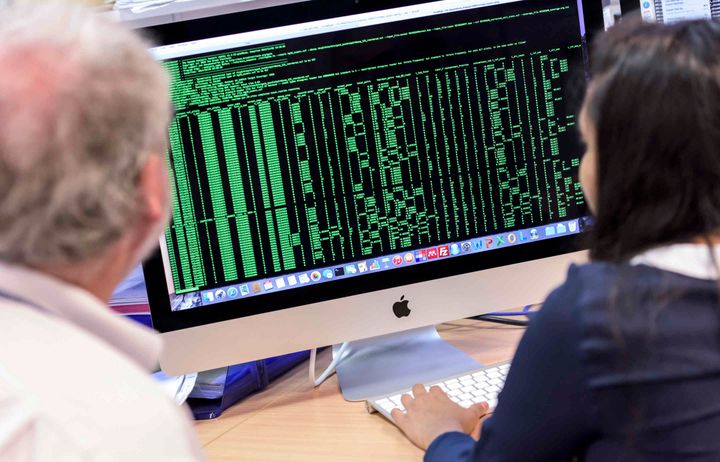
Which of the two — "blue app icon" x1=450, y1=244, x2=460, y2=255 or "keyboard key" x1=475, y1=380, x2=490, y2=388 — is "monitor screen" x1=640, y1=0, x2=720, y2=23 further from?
"keyboard key" x1=475, y1=380, x2=490, y2=388

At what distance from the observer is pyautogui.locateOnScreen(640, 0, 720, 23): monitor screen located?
1.55 metres

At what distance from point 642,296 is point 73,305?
1.63 feet

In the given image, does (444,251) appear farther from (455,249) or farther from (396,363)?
(396,363)

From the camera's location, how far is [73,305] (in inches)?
28.5

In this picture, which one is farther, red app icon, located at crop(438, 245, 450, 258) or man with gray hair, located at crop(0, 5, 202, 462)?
red app icon, located at crop(438, 245, 450, 258)

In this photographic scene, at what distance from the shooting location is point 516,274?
4.66 feet

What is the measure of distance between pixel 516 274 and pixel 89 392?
0.89 m

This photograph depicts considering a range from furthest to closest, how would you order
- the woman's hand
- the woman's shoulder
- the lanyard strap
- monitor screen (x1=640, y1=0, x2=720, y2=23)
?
monitor screen (x1=640, y1=0, x2=720, y2=23), the woman's hand, the woman's shoulder, the lanyard strap

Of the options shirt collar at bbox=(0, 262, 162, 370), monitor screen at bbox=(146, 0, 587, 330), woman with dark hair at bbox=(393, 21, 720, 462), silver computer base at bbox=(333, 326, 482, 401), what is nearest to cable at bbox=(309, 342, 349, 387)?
silver computer base at bbox=(333, 326, 482, 401)

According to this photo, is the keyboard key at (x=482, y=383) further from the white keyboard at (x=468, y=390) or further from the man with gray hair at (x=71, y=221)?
the man with gray hair at (x=71, y=221)

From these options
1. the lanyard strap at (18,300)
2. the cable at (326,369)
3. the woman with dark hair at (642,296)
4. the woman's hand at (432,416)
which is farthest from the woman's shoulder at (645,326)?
the cable at (326,369)

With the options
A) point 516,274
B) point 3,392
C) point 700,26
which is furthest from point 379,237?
point 3,392

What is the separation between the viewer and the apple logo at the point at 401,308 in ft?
4.54

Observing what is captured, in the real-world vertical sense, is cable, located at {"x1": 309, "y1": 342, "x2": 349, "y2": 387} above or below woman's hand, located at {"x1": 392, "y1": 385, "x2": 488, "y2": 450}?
above
